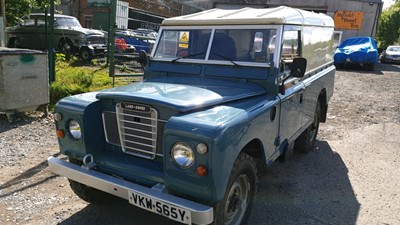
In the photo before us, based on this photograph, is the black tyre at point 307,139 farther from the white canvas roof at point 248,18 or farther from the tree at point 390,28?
the tree at point 390,28

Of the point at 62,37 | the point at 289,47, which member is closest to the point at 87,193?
the point at 289,47

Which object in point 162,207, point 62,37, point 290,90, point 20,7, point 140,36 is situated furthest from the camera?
point 62,37

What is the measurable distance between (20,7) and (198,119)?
37.3 feet

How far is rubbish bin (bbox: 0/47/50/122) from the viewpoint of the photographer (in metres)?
6.11

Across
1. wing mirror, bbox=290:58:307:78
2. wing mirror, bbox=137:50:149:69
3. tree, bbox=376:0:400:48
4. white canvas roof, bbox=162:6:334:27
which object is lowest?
wing mirror, bbox=137:50:149:69

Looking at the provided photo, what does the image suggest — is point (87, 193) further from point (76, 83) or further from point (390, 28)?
point (390, 28)

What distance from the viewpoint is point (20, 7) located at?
1176 centimetres

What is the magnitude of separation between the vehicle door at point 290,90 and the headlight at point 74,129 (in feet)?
7.14

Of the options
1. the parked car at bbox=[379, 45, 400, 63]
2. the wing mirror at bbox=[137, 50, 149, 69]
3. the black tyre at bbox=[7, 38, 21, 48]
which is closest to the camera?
the wing mirror at bbox=[137, 50, 149, 69]

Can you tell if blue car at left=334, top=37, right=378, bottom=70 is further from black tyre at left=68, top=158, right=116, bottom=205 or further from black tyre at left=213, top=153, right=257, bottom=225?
black tyre at left=68, top=158, right=116, bottom=205

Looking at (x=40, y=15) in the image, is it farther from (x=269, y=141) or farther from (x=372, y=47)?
(x=372, y=47)

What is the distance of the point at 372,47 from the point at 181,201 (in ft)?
60.8

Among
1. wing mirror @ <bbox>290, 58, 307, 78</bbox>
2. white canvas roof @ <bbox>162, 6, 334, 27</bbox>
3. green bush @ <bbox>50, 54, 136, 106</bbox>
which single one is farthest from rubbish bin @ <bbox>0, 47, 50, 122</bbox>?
wing mirror @ <bbox>290, 58, 307, 78</bbox>

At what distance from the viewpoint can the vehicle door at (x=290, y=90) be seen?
13.3 ft
